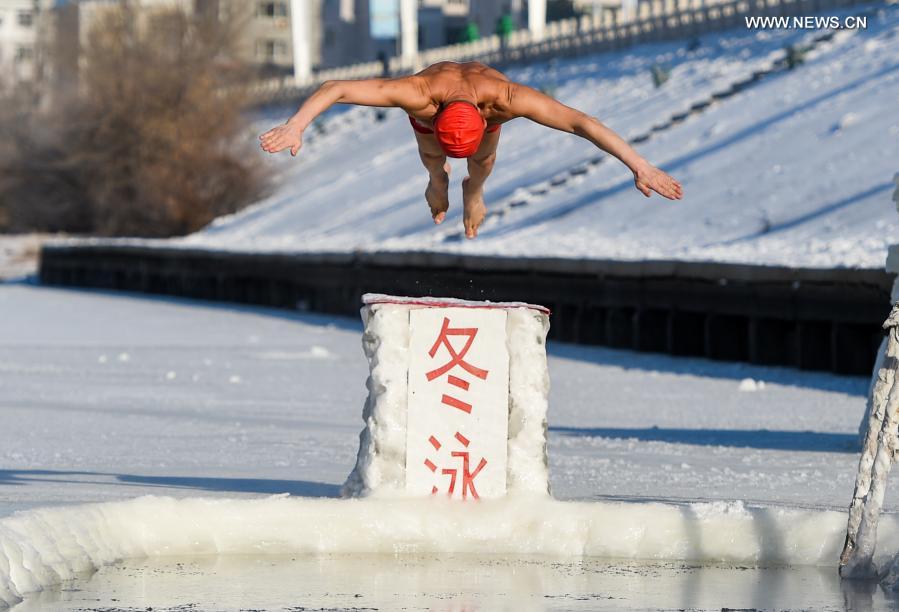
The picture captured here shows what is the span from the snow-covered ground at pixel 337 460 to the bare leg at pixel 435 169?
6.22 ft

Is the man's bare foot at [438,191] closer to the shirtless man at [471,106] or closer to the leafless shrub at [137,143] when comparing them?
the shirtless man at [471,106]

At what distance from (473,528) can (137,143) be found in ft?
210

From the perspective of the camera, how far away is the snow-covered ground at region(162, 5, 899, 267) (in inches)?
1430

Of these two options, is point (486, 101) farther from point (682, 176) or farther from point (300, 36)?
point (300, 36)

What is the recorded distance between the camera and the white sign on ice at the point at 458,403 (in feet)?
35.6

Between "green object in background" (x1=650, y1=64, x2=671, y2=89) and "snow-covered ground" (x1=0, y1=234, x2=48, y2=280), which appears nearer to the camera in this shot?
"green object in background" (x1=650, y1=64, x2=671, y2=89)

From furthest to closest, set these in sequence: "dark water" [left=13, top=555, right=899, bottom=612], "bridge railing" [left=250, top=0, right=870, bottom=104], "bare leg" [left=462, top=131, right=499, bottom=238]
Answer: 1. "bridge railing" [left=250, top=0, right=870, bottom=104]
2. "bare leg" [left=462, top=131, right=499, bottom=238]
3. "dark water" [left=13, top=555, right=899, bottom=612]

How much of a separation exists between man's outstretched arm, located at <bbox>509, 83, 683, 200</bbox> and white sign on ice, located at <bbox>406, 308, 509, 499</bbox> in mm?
1058

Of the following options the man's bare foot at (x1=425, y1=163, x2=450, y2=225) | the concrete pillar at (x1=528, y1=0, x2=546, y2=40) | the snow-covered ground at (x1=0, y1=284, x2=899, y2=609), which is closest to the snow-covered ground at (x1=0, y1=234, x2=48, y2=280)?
the concrete pillar at (x1=528, y1=0, x2=546, y2=40)

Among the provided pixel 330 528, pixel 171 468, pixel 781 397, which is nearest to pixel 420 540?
pixel 330 528

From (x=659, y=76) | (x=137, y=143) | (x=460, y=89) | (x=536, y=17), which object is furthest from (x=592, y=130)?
(x=536, y=17)

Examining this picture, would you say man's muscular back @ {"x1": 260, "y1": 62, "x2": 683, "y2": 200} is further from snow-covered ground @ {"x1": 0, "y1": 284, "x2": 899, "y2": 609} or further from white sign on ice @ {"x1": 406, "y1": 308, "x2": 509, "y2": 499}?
snow-covered ground @ {"x1": 0, "y1": 284, "x2": 899, "y2": 609}

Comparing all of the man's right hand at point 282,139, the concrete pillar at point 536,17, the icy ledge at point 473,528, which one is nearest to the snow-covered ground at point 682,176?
the concrete pillar at point 536,17

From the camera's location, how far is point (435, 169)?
12.4 meters
